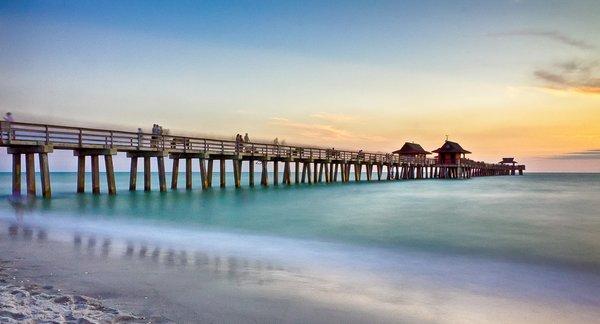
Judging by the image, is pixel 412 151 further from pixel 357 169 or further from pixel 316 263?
pixel 316 263

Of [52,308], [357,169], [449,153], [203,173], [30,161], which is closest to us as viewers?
[52,308]

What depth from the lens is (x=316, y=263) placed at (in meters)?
8.28

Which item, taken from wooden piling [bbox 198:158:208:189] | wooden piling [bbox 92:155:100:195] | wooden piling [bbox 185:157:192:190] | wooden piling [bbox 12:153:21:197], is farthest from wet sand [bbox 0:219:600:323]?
wooden piling [bbox 198:158:208:189]

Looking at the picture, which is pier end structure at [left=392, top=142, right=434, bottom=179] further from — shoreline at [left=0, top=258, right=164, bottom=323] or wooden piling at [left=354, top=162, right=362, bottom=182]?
shoreline at [left=0, top=258, right=164, bottom=323]

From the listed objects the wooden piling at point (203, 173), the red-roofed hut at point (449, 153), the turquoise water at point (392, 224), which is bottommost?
Result: the turquoise water at point (392, 224)

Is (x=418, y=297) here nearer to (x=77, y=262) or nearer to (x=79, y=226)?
(x=77, y=262)

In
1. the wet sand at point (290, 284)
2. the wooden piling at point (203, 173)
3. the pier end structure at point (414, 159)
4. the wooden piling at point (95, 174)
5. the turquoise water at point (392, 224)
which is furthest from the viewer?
the pier end structure at point (414, 159)

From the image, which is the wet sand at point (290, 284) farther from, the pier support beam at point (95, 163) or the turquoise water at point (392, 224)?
the pier support beam at point (95, 163)

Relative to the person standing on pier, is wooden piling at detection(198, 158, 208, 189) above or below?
below

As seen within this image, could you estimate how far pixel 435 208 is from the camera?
2230 centimetres

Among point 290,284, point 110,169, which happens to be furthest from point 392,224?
point 110,169

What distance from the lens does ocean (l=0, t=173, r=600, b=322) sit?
549 cm

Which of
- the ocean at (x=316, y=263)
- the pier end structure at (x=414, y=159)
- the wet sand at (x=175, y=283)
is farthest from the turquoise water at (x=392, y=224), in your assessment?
the pier end structure at (x=414, y=159)

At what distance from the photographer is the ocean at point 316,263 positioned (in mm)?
5488
